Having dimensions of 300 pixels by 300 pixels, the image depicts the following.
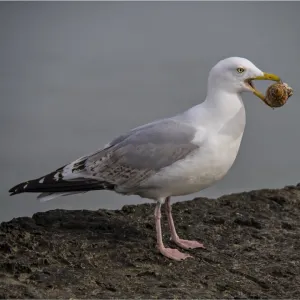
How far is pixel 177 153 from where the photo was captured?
6.69 m

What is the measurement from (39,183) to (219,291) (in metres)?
1.67

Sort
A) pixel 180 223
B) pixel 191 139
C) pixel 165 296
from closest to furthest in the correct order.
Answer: pixel 165 296 < pixel 191 139 < pixel 180 223

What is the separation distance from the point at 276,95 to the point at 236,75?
0.33m

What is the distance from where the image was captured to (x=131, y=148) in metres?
6.90

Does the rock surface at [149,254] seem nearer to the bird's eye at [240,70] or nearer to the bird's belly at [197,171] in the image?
the bird's belly at [197,171]

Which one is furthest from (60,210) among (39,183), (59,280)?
(59,280)

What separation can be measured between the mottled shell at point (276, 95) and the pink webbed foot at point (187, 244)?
124 cm

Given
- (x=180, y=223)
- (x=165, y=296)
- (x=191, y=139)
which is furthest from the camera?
(x=180, y=223)

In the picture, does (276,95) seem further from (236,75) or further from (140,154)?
(140,154)

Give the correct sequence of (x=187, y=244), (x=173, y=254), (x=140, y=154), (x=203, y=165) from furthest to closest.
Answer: (x=187, y=244) < (x=173, y=254) < (x=140, y=154) < (x=203, y=165)

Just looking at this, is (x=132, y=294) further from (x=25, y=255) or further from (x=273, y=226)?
(x=273, y=226)

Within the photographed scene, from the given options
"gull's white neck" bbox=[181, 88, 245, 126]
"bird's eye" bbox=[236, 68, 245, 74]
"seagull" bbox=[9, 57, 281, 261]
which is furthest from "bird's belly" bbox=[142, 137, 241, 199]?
"bird's eye" bbox=[236, 68, 245, 74]

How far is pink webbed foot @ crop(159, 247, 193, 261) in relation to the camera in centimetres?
689

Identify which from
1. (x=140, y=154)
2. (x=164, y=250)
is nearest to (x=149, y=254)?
(x=164, y=250)
